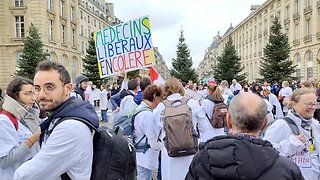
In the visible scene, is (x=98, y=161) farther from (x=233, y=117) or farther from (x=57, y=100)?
(x=233, y=117)

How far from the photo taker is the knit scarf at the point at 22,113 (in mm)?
3691

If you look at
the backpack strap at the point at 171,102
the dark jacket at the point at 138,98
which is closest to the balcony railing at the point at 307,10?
the dark jacket at the point at 138,98

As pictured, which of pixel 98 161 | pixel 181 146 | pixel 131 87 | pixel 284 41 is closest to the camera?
pixel 98 161

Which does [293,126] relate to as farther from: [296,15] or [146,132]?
[296,15]

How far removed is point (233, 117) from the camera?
8.13 feet

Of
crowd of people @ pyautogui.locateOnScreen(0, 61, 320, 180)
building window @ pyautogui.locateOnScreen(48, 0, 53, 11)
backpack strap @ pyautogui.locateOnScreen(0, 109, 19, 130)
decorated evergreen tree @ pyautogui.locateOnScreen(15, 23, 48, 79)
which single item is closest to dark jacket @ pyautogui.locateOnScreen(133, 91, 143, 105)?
crowd of people @ pyautogui.locateOnScreen(0, 61, 320, 180)

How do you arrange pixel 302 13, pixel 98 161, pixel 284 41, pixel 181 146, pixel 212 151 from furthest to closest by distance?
pixel 302 13 < pixel 284 41 < pixel 181 146 < pixel 98 161 < pixel 212 151

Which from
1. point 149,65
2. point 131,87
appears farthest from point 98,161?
point 149,65

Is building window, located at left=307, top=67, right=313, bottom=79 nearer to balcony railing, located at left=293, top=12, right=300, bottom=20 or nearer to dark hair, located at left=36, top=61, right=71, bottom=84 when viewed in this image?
balcony railing, located at left=293, top=12, right=300, bottom=20

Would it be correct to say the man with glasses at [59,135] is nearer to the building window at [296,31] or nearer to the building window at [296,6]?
the building window at [296,31]

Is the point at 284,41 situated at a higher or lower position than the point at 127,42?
higher

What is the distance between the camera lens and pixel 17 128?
143 inches

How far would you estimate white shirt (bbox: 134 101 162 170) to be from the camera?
5633 millimetres

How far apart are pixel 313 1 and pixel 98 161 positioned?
47741 millimetres
